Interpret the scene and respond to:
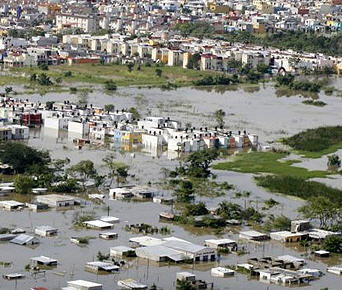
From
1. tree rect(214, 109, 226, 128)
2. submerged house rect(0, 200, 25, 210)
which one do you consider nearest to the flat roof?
submerged house rect(0, 200, 25, 210)

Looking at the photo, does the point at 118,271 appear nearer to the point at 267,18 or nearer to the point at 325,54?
the point at 325,54

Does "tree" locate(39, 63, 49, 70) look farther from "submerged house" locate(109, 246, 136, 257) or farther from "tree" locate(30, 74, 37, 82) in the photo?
"submerged house" locate(109, 246, 136, 257)

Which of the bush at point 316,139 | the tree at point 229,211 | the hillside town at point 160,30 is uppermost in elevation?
the hillside town at point 160,30

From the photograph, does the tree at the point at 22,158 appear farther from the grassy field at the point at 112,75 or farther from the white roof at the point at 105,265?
the grassy field at the point at 112,75

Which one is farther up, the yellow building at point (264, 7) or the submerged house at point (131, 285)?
the yellow building at point (264, 7)

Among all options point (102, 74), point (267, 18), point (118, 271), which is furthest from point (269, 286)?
point (267, 18)

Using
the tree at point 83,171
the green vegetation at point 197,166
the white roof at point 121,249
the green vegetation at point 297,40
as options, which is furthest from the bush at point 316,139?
the green vegetation at point 297,40

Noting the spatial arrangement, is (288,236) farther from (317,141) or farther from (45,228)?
(317,141)
